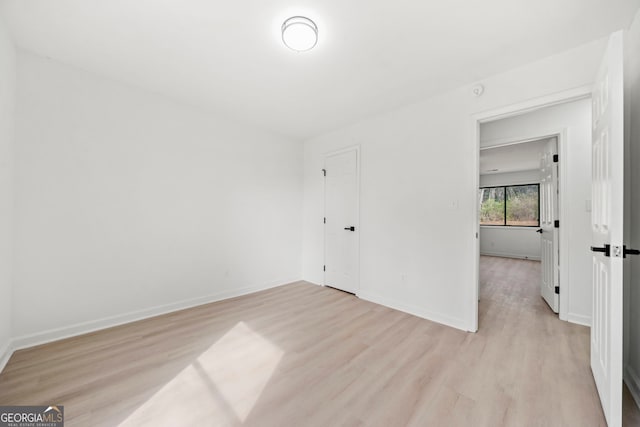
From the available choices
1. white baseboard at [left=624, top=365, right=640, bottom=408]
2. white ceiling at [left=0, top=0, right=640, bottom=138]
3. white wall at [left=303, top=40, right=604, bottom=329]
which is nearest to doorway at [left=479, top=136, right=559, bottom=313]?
white wall at [left=303, top=40, right=604, bottom=329]

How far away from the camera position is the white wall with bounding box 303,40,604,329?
7.70 feet

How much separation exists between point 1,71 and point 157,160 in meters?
1.26

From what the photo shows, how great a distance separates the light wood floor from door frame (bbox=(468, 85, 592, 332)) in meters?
0.30

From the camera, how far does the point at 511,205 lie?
737 cm

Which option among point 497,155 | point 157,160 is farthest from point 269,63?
point 497,155

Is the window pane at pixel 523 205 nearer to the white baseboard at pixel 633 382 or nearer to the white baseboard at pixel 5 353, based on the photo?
the white baseboard at pixel 633 382

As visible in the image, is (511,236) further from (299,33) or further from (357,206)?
(299,33)

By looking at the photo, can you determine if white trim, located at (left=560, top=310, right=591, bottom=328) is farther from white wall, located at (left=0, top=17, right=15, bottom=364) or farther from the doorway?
white wall, located at (left=0, top=17, right=15, bottom=364)

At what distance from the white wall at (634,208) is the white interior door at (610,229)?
26cm

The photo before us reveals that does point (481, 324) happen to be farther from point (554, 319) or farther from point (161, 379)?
point (161, 379)

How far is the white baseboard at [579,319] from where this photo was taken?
2682mm

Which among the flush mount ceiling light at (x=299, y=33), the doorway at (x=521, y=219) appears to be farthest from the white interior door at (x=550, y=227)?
the flush mount ceiling light at (x=299, y=33)

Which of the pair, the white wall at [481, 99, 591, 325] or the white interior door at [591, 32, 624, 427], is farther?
the white wall at [481, 99, 591, 325]

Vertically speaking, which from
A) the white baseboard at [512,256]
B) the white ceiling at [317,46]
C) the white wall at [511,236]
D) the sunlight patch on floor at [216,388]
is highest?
the white ceiling at [317,46]
